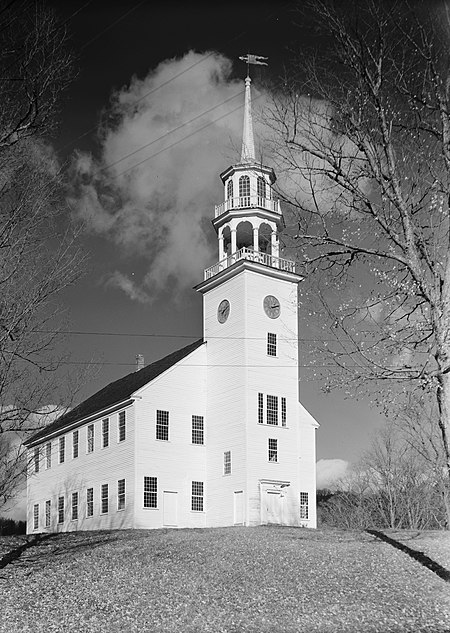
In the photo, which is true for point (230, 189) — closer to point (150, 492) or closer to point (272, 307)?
point (272, 307)

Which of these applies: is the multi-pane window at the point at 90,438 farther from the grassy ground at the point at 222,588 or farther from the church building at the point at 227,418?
the grassy ground at the point at 222,588

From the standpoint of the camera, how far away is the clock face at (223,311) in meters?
38.8

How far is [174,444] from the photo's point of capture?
37562 mm

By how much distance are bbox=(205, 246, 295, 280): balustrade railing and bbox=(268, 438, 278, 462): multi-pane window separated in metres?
8.03

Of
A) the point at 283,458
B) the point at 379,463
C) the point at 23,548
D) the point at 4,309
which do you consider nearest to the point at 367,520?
the point at 379,463

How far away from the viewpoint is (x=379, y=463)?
172ft

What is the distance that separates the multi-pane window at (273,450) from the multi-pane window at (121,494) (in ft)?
22.5

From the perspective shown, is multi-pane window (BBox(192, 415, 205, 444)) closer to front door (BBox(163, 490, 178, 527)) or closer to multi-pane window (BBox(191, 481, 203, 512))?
multi-pane window (BBox(191, 481, 203, 512))

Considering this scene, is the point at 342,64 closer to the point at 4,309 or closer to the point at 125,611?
the point at 4,309

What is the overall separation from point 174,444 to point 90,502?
6589 mm

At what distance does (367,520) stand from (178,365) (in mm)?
21071

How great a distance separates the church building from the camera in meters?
36.0

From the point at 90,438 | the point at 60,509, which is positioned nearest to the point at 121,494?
the point at 90,438

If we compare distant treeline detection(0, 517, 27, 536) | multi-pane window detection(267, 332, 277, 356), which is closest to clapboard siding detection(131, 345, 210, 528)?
multi-pane window detection(267, 332, 277, 356)
